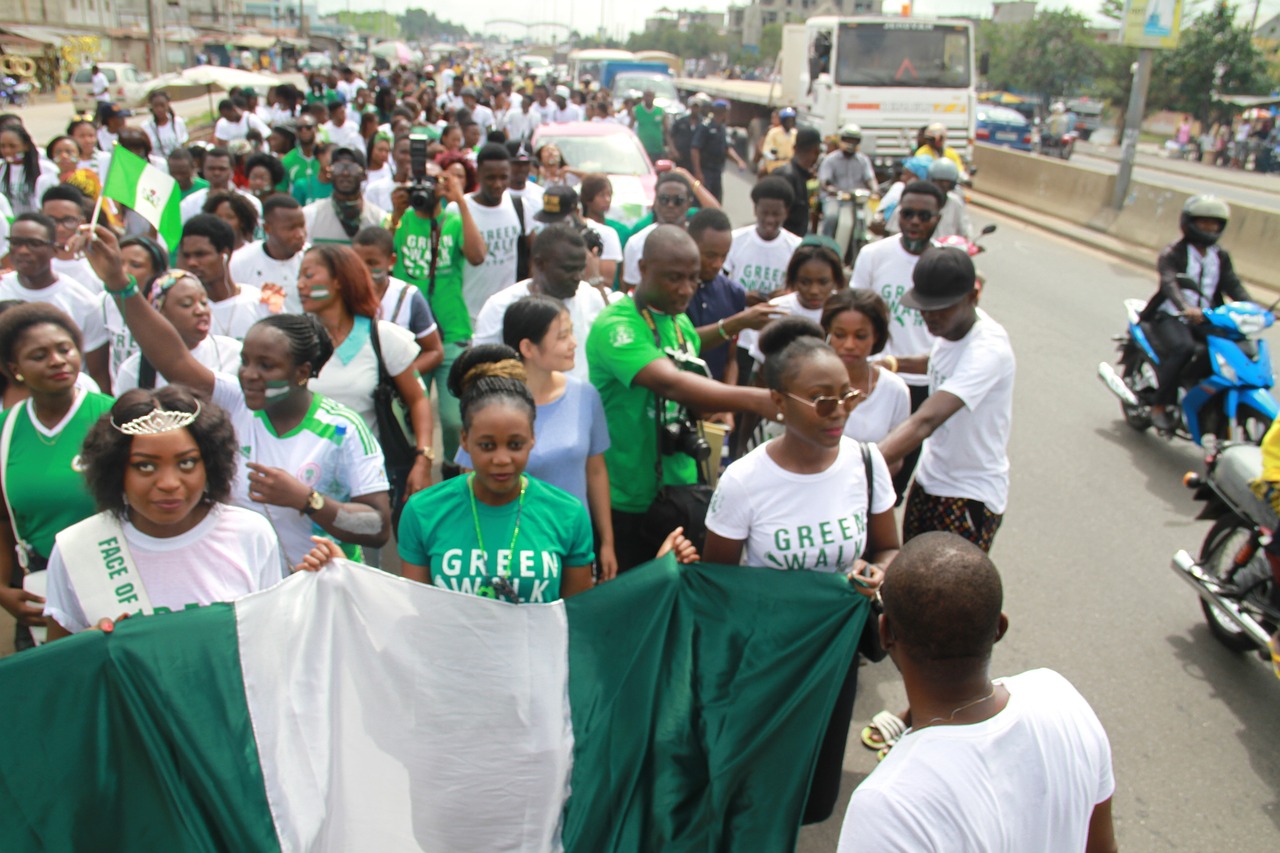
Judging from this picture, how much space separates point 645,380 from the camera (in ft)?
12.5

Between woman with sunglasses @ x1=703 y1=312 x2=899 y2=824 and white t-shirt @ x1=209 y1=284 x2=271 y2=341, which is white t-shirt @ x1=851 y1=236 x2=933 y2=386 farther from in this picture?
white t-shirt @ x1=209 y1=284 x2=271 y2=341

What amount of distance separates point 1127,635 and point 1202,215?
11.3 feet

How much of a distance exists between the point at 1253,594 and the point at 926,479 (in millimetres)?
1700

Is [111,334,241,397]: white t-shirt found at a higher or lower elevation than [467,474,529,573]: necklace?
higher

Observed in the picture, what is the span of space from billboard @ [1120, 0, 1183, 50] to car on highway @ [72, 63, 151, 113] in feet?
61.0

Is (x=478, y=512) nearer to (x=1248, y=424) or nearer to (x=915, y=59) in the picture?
(x=1248, y=424)

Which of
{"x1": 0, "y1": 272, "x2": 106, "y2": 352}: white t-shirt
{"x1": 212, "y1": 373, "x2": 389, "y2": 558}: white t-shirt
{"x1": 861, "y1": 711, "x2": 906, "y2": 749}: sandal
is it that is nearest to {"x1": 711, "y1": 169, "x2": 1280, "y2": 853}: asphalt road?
{"x1": 861, "y1": 711, "x2": 906, "y2": 749}: sandal

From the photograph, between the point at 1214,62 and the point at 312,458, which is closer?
the point at 312,458

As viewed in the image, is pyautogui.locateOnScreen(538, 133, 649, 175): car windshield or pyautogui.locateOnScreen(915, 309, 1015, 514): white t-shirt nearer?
pyautogui.locateOnScreen(915, 309, 1015, 514): white t-shirt

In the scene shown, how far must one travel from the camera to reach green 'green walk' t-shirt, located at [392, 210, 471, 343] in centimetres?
632

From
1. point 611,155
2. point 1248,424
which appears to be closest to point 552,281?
point 1248,424

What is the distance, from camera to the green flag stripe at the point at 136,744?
258cm

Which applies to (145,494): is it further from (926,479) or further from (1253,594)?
(1253,594)

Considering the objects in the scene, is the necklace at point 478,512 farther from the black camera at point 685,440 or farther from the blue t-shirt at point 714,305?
the blue t-shirt at point 714,305
